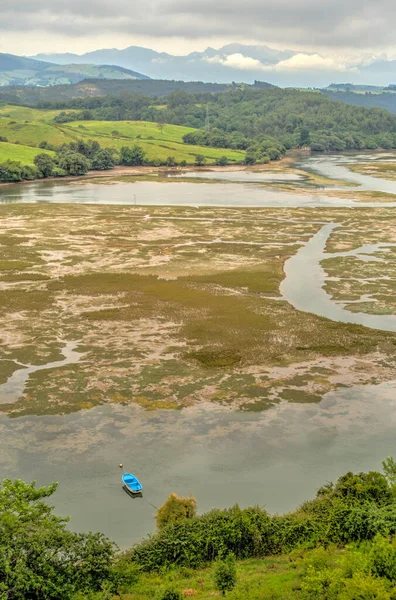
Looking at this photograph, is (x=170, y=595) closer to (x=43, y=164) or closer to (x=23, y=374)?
(x=23, y=374)

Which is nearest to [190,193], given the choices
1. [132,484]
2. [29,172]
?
[29,172]

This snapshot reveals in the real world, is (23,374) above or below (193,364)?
below

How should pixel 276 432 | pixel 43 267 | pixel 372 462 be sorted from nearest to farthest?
pixel 372 462, pixel 276 432, pixel 43 267

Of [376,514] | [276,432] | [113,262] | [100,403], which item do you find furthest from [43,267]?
[376,514]

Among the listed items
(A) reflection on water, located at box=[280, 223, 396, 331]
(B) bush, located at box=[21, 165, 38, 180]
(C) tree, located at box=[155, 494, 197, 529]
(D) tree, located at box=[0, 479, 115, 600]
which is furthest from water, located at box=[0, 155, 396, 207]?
(D) tree, located at box=[0, 479, 115, 600]

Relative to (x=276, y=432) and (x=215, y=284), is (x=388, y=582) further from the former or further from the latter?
(x=215, y=284)

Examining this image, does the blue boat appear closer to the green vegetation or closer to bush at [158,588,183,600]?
the green vegetation

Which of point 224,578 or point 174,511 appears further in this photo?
point 174,511
